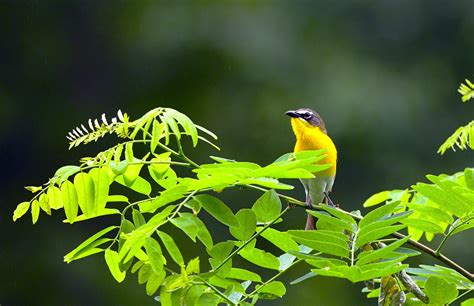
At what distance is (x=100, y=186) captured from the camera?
162 cm

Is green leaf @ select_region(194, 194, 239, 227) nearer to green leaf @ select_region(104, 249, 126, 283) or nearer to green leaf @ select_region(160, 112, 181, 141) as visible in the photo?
green leaf @ select_region(160, 112, 181, 141)

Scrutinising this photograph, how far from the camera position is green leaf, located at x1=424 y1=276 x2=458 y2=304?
61.3 inches

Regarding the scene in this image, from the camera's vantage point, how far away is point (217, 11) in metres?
10.8

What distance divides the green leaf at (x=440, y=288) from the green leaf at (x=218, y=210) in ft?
1.08

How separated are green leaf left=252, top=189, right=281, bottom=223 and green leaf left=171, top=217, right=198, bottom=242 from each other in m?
0.15

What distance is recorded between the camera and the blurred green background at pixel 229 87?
9273mm

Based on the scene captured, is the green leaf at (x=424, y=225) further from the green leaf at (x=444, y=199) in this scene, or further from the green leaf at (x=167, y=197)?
the green leaf at (x=167, y=197)

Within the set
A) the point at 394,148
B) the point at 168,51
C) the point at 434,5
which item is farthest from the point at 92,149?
the point at 434,5

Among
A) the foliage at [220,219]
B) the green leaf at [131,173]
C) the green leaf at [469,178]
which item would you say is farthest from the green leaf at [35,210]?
the green leaf at [469,178]

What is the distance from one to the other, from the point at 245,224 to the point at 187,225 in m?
0.12

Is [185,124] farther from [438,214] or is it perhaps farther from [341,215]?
[438,214]

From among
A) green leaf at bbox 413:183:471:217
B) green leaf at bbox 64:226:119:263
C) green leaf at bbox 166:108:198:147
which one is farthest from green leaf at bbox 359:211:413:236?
green leaf at bbox 64:226:119:263

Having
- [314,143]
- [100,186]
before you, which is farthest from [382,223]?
[314,143]

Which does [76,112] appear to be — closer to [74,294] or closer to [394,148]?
[74,294]
